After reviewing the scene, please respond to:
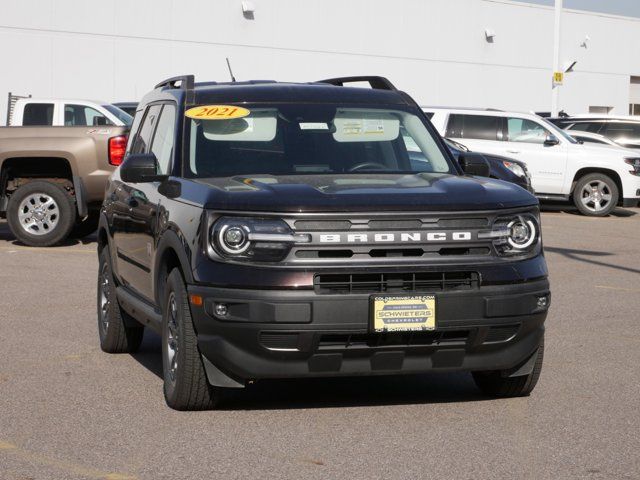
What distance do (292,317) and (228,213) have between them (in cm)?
62

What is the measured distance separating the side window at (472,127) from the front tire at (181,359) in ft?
54.8

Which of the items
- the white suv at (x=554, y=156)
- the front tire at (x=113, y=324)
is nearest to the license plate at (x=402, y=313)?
the front tire at (x=113, y=324)

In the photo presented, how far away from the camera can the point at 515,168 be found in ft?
65.0

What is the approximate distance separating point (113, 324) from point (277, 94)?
2053 mm

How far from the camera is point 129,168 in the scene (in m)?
7.24

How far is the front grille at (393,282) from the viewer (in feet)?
20.7

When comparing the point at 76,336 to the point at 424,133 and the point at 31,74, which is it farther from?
the point at 31,74

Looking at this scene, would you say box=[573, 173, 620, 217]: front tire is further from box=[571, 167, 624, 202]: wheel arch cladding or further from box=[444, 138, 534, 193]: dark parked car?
box=[444, 138, 534, 193]: dark parked car

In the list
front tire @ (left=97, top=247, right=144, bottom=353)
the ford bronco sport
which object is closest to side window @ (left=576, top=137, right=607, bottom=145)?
front tire @ (left=97, top=247, right=144, bottom=353)

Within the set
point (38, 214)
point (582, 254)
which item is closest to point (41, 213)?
point (38, 214)

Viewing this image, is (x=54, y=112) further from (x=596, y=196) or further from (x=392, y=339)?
(x=392, y=339)

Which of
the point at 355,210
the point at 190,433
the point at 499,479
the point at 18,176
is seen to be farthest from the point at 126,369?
the point at 18,176

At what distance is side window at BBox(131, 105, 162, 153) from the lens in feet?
27.9

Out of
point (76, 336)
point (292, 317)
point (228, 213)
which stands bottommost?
point (76, 336)
